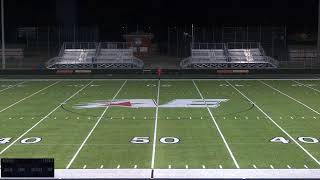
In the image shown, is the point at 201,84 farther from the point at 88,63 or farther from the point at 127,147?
the point at 127,147

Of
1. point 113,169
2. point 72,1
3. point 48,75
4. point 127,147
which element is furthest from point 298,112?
point 72,1

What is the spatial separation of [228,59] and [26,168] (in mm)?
35512

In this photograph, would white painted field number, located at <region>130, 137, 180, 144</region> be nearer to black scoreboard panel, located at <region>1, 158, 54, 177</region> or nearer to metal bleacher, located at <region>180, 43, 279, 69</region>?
black scoreboard panel, located at <region>1, 158, 54, 177</region>

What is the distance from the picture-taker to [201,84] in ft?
97.3

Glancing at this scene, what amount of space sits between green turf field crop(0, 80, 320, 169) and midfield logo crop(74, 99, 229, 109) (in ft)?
0.11

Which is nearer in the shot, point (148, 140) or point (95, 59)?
point (148, 140)

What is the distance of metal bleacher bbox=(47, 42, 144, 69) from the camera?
129 ft

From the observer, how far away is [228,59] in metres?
41.5

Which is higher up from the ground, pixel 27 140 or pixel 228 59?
pixel 228 59

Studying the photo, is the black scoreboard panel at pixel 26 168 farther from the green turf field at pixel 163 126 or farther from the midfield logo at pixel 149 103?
the midfield logo at pixel 149 103

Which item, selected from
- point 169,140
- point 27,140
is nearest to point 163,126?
point 169,140

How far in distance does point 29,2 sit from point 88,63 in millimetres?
19868

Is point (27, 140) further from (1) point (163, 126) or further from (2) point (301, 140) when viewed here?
(2) point (301, 140)

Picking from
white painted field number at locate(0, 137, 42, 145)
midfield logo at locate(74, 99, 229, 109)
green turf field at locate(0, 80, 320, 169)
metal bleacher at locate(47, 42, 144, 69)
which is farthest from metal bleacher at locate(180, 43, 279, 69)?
white painted field number at locate(0, 137, 42, 145)
